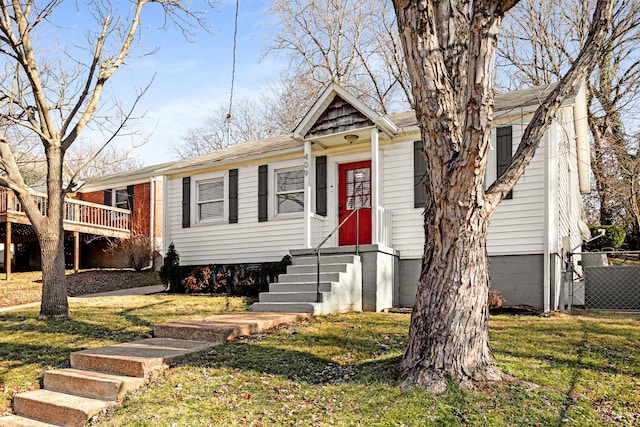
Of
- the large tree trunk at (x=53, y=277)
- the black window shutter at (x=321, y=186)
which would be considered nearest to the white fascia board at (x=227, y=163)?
the black window shutter at (x=321, y=186)

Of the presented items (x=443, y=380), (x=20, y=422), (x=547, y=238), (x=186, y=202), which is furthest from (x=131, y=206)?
(x=443, y=380)

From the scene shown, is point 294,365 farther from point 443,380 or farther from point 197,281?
point 197,281

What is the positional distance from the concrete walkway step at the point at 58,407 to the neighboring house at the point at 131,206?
12644 mm

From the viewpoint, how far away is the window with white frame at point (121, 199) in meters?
19.2

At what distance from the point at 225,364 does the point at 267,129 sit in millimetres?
23602

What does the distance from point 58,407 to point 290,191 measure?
7.66 meters

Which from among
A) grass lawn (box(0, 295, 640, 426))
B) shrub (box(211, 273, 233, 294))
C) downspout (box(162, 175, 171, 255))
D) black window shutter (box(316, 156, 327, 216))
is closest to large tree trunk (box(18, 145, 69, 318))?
grass lawn (box(0, 295, 640, 426))

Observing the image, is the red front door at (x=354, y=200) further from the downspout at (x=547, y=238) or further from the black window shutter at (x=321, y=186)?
the downspout at (x=547, y=238)

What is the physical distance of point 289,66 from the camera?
2384cm

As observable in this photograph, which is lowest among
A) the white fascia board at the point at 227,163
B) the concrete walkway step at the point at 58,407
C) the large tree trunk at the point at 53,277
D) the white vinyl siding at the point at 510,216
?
the concrete walkway step at the point at 58,407

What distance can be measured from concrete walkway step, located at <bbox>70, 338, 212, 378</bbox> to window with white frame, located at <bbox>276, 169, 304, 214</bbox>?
5.74 metres

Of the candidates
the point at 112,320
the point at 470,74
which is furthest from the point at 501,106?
the point at 112,320

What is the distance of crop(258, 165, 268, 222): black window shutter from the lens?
39.6ft

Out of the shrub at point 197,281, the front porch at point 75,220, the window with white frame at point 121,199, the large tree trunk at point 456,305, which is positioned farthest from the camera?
the window with white frame at point 121,199
